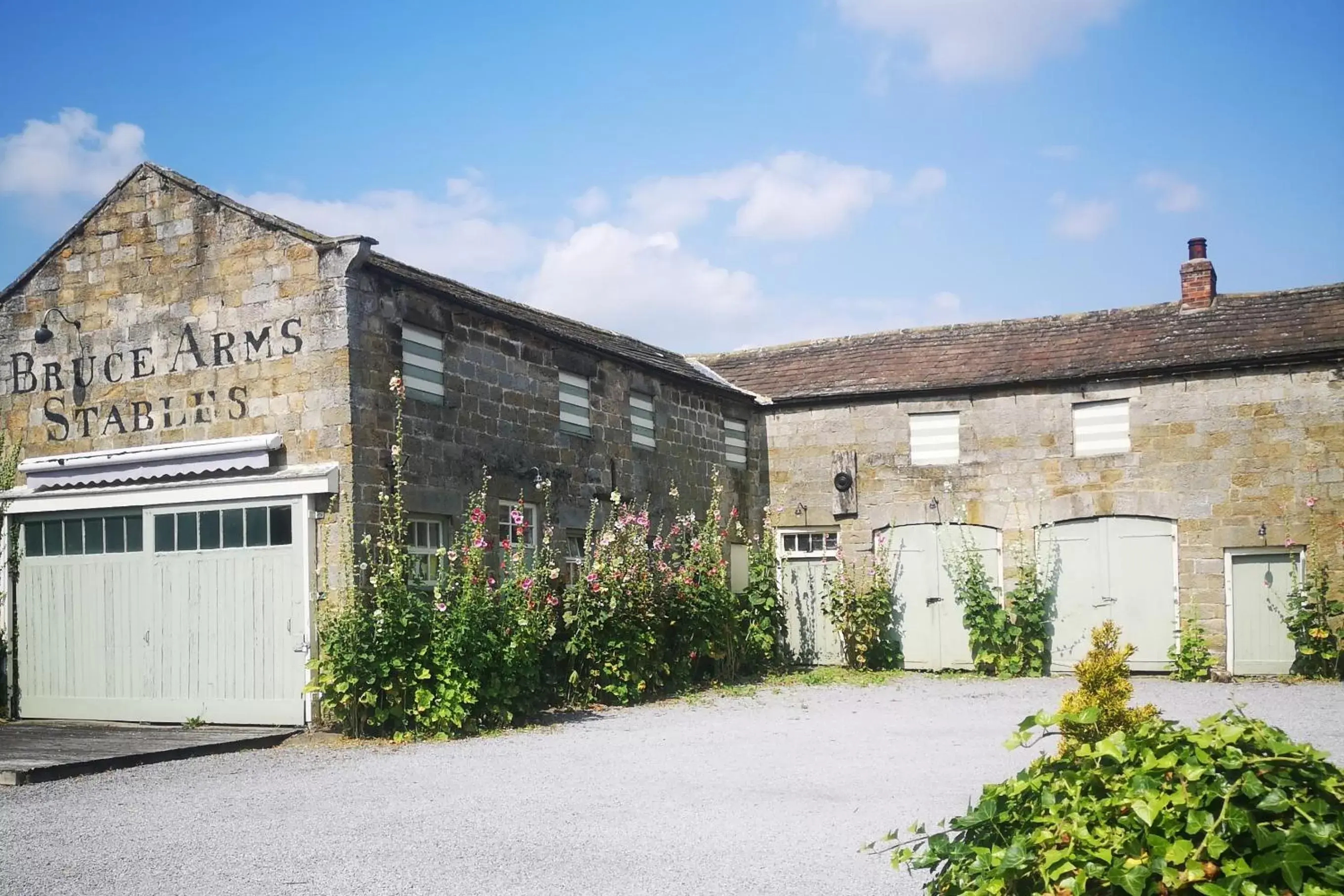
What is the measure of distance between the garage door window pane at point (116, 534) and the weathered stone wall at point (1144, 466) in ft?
32.9

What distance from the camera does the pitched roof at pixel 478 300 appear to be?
12.4 meters

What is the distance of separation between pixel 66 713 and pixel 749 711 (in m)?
7.44

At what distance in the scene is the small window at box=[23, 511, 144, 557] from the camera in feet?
42.4

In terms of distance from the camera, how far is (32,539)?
13547 mm

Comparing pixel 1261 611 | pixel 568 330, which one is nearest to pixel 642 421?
pixel 568 330

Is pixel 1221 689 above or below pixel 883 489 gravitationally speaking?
below

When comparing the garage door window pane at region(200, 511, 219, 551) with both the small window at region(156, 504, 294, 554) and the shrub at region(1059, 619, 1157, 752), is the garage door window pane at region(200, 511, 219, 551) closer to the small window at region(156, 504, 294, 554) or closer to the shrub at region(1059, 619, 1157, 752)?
the small window at region(156, 504, 294, 554)

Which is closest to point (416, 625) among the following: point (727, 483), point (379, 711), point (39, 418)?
point (379, 711)

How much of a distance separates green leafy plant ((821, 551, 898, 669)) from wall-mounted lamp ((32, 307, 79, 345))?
10.7 m

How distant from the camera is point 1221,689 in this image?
14766 millimetres

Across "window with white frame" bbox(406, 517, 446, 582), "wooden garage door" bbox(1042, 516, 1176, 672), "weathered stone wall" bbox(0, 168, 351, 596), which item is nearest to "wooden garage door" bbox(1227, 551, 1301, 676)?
"wooden garage door" bbox(1042, 516, 1176, 672)

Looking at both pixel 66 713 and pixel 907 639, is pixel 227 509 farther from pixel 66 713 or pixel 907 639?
pixel 907 639

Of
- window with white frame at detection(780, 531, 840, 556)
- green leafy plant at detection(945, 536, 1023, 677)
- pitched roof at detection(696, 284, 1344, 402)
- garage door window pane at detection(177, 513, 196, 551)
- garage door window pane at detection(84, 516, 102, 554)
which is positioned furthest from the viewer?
window with white frame at detection(780, 531, 840, 556)

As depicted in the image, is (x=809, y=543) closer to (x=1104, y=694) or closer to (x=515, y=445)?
(x=515, y=445)
